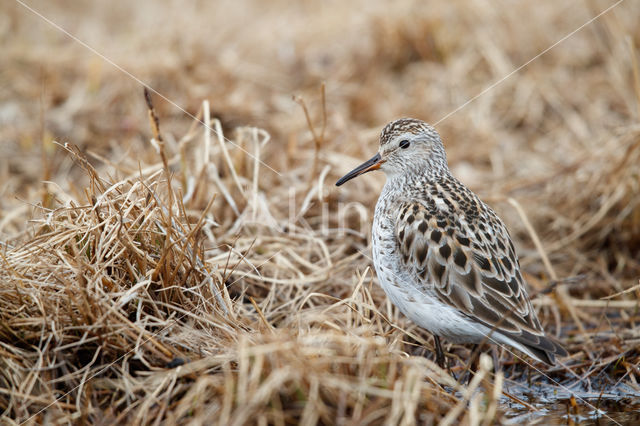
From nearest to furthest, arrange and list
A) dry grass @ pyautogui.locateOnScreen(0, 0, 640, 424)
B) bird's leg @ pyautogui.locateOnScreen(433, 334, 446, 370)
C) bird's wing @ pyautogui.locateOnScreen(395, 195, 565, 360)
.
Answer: dry grass @ pyautogui.locateOnScreen(0, 0, 640, 424) → bird's wing @ pyautogui.locateOnScreen(395, 195, 565, 360) → bird's leg @ pyautogui.locateOnScreen(433, 334, 446, 370)

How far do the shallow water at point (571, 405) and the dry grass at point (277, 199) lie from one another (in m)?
0.08

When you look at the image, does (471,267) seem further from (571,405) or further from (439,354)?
(571,405)

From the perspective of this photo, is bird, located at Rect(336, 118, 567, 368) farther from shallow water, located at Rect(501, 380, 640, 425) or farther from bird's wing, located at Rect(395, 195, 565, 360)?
shallow water, located at Rect(501, 380, 640, 425)

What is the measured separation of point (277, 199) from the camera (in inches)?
227

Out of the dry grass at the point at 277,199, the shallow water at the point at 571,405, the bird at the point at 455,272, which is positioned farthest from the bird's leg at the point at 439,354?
the shallow water at the point at 571,405

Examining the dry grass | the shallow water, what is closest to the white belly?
the dry grass

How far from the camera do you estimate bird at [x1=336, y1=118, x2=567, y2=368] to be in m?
3.73

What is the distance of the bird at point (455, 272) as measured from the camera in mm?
3730

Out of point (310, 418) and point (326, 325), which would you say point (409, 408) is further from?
point (326, 325)

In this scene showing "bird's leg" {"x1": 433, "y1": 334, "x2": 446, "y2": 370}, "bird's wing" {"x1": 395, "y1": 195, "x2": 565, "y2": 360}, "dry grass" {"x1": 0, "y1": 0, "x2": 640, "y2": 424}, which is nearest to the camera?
"dry grass" {"x1": 0, "y1": 0, "x2": 640, "y2": 424}

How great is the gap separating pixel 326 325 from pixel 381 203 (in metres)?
1.18

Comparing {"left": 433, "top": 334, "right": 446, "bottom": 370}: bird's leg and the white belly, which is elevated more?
the white belly

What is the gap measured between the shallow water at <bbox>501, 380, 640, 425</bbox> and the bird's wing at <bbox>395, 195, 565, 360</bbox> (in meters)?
0.39

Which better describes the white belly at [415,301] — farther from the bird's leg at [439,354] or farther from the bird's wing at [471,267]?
the bird's leg at [439,354]
